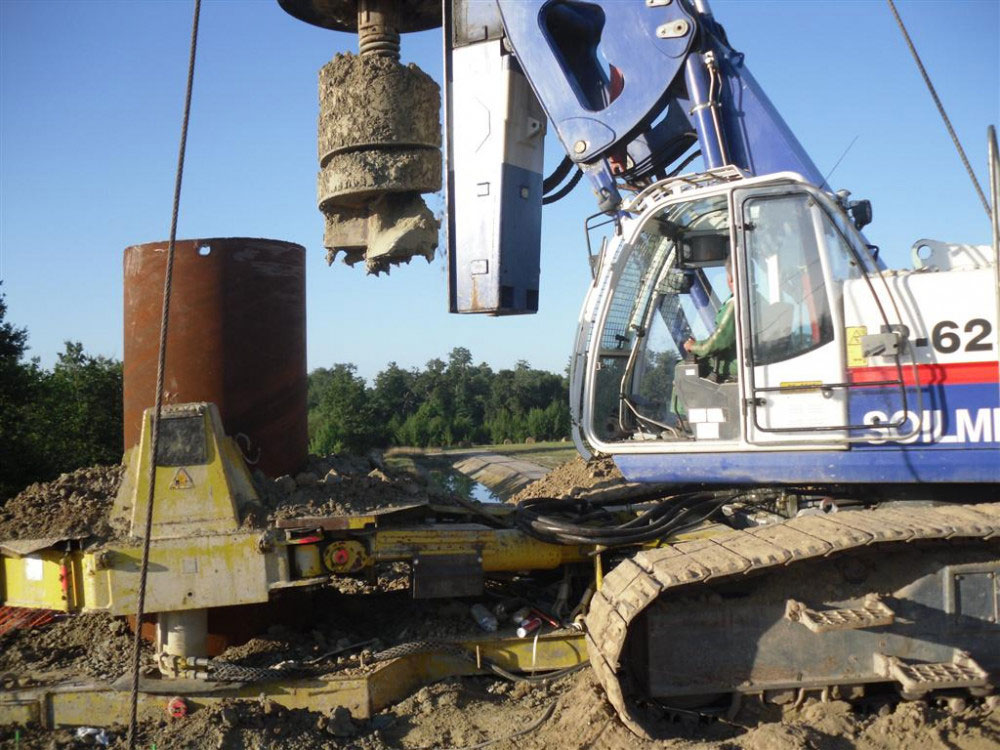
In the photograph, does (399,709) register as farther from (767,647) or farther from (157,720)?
(767,647)

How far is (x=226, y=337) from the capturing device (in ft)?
19.2

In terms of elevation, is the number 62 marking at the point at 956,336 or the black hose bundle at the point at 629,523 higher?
the number 62 marking at the point at 956,336

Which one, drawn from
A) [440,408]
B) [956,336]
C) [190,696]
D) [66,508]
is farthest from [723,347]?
[440,408]

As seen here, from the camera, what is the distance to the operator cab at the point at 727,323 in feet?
15.5

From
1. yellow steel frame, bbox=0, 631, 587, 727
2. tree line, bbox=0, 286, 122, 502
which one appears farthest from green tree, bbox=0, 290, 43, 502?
yellow steel frame, bbox=0, 631, 587, 727

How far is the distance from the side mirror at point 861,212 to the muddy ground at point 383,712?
2282mm

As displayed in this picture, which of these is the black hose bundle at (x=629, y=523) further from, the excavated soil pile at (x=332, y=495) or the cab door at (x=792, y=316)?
the cab door at (x=792, y=316)

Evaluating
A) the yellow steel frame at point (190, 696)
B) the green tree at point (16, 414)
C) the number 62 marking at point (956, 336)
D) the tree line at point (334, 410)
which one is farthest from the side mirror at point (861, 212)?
the green tree at point (16, 414)

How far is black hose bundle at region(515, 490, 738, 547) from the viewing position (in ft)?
17.8

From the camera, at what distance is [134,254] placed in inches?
234

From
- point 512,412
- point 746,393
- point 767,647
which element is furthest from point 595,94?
point 512,412

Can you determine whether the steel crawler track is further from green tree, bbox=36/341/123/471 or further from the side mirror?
green tree, bbox=36/341/123/471

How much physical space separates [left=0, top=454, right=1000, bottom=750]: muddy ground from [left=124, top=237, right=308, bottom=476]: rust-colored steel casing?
398 mm

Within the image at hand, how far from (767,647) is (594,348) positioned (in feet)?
5.73
